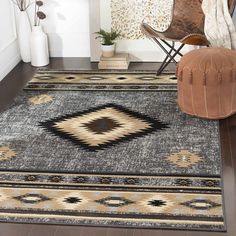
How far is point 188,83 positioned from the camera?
4254 mm

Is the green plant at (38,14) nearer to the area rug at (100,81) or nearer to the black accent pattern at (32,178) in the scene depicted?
the area rug at (100,81)

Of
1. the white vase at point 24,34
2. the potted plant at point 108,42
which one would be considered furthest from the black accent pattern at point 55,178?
the white vase at point 24,34

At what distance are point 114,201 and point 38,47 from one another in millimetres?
2552

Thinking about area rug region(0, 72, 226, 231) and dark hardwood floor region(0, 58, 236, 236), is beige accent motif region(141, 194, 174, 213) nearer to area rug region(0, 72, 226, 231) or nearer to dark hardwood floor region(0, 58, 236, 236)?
area rug region(0, 72, 226, 231)

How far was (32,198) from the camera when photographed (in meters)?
3.35

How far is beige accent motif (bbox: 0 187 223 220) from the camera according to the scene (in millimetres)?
3199

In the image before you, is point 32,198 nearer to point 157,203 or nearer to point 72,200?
point 72,200

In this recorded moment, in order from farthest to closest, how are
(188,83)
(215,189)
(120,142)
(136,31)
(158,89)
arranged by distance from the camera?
(136,31), (158,89), (188,83), (120,142), (215,189)

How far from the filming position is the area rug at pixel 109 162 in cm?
319

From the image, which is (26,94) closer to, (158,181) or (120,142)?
(120,142)

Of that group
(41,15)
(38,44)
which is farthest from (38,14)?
(38,44)

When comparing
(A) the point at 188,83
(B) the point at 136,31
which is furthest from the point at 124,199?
(B) the point at 136,31

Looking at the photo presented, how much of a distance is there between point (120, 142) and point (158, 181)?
0.59 m

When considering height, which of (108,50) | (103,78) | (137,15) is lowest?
(103,78)
